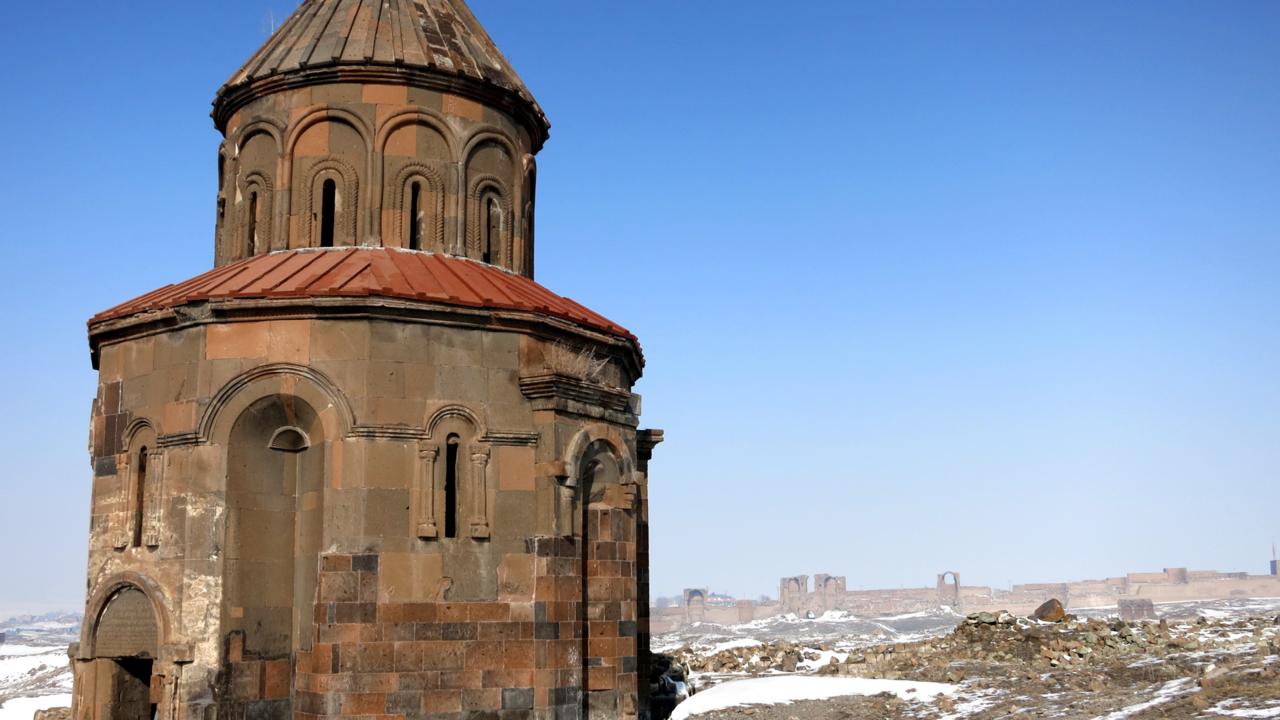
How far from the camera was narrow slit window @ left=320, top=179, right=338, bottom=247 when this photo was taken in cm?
1468

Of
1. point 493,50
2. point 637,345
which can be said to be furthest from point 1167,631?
point 493,50

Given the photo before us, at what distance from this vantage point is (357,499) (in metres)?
12.1

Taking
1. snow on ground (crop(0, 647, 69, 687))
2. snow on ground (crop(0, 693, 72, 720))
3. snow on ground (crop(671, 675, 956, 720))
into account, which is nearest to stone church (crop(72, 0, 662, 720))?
snow on ground (crop(671, 675, 956, 720))

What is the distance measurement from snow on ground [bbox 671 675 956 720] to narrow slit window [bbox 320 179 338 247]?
8421 mm

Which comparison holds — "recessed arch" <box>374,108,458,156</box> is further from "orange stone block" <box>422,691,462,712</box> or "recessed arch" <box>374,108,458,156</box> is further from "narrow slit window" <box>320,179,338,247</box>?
"orange stone block" <box>422,691,462,712</box>

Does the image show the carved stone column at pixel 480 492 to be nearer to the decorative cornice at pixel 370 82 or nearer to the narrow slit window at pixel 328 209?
the narrow slit window at pixel 328 209

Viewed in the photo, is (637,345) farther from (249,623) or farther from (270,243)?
(249,623)

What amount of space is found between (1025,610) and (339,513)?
10778 cm

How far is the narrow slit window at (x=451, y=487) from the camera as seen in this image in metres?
12.5

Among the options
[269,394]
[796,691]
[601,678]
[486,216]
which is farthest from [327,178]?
[796,691]

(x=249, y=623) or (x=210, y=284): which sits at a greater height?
(x=210, y=284)

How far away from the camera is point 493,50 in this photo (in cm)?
1631

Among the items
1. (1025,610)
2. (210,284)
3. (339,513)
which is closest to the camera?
(339,513)

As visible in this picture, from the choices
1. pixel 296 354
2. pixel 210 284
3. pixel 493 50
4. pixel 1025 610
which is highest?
pixel 493 50
